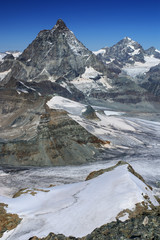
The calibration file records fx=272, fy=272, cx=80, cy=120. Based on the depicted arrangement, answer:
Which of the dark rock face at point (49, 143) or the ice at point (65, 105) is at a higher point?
the ice at point (65, 105)

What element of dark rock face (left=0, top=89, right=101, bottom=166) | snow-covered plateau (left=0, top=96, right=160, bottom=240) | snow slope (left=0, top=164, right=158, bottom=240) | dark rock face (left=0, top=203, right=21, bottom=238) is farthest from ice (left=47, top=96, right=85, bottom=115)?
dark rock face (left=0, top=203, right=21, bottom=238)

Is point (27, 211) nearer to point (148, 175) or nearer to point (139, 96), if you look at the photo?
point (148, 175)

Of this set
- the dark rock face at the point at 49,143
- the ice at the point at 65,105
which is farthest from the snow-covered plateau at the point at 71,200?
the ice at the point at 65,105

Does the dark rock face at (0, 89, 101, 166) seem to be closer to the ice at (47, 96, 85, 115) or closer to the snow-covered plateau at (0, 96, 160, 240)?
the snow-covered plateau at (0, 96, 160, 240)

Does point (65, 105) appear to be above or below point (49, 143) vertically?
above

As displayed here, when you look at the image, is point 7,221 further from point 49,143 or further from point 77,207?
point 49,143

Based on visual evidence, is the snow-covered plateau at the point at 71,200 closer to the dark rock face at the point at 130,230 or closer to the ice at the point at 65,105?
the dark rock face at the point at 130,230

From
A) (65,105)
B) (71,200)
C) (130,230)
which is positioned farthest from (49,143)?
(65,105)
